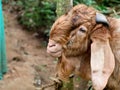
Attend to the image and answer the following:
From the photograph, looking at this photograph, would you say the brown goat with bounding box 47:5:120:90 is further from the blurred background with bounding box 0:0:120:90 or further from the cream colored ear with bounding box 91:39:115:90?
the blurred background with bounding box 0:0:120:90

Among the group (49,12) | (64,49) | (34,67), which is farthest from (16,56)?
(64,49)

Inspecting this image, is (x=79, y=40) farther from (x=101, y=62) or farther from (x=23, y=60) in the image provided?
(x=23, y=60)

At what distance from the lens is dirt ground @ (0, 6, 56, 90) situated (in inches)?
196

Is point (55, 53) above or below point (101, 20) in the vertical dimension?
below

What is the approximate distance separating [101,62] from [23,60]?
11.3 ft

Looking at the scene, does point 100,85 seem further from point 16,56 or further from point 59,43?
point 16,56

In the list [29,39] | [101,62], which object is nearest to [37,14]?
[29,39]

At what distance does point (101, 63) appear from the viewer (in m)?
2.13

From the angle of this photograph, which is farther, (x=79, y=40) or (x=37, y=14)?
(x=37, y=14)

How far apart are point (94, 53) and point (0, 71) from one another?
3173 mm

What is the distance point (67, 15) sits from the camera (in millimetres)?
2324

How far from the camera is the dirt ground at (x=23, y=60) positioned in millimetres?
4980

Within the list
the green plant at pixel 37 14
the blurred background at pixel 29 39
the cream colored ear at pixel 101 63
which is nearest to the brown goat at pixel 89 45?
the cream colored ear at pixel 101 63

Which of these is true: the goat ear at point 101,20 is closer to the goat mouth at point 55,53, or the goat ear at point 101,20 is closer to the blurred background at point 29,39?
the goat mouth at point 55,53
